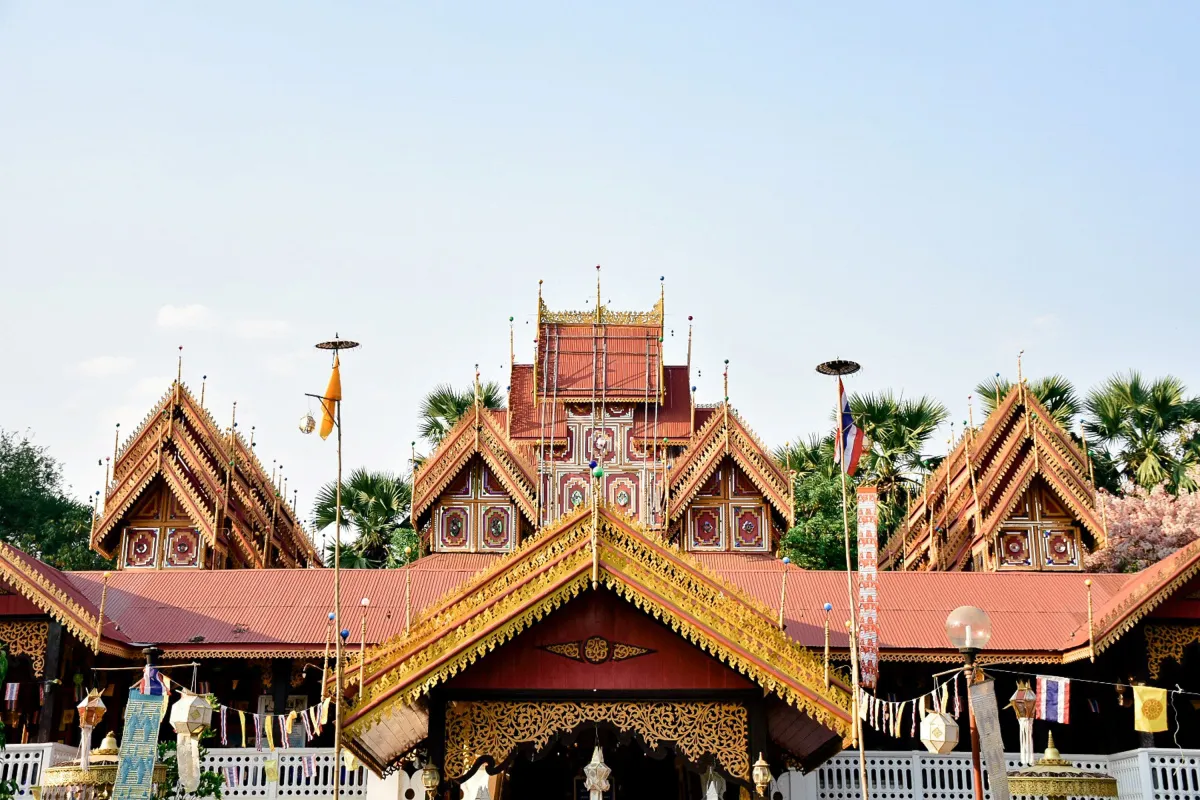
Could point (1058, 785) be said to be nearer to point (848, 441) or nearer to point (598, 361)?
point (848, 441)

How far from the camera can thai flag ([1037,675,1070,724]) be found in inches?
740

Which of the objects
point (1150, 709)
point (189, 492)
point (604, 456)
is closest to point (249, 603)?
point (189, 492)

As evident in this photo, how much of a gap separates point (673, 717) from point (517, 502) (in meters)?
14.4

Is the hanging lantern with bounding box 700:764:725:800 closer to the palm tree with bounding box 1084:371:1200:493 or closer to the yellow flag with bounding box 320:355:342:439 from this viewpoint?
the yellow flag with bounding box 320:355:342:439

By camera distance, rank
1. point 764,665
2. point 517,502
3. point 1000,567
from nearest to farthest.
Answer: point 764,665 < point 1000,567 < point 517,502

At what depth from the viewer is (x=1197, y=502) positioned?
32906 mm

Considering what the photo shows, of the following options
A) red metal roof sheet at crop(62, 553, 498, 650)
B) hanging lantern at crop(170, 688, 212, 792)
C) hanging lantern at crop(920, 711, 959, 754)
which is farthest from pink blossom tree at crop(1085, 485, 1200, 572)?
hanging lantern at crop(170, 688, 212, 792)

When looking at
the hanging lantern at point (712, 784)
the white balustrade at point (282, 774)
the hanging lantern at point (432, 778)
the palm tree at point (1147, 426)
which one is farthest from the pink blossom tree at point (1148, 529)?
the hanging lantern at point (432, 778)

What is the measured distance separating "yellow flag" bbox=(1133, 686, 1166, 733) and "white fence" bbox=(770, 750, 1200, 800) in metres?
0.38

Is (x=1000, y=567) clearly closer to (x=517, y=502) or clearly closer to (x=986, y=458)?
(x=986, y=458)

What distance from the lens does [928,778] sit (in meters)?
18.8

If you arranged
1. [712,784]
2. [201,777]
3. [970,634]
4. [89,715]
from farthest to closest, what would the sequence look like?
1. [201,777]
2. [89,715]
3. [712,784]
4. [970,634]

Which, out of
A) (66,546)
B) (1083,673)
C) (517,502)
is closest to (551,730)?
(1083,673)

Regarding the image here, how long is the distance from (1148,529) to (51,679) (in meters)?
25.0
